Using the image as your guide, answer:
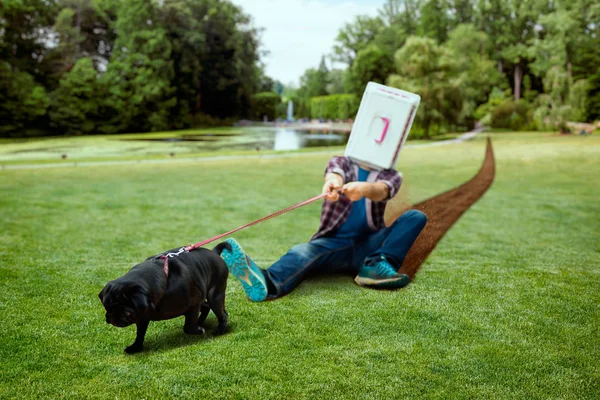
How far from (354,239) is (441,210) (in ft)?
9.56

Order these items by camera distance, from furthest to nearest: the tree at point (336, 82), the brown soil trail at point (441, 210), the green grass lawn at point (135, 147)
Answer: the tree at point (336, 82) → the green grass lawn at point (135, 147) → the brown soil trail at point (441, 210)

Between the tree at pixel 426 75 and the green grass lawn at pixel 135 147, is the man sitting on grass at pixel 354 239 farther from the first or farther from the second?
the tree at pixel 426 75

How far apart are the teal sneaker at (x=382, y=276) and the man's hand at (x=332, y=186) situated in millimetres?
463

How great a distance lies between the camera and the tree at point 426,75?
21125mm

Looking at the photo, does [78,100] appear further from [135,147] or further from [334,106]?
[334,106]

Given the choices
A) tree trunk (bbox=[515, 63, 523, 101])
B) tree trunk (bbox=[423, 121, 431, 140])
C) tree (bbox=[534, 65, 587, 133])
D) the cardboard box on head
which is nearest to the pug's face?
the cardboard box on head

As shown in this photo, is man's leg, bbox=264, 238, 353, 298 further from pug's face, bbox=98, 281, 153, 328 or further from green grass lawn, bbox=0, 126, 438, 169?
green grass lawn, bbox=0, 126, 438, 169

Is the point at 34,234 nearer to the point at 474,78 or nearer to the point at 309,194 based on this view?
the point at 309,194

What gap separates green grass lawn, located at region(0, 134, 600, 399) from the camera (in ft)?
6.04

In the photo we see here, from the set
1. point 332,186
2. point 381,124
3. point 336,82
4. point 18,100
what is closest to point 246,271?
point 332,186

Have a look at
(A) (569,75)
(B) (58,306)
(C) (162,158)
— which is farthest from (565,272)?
(A) (569,75)

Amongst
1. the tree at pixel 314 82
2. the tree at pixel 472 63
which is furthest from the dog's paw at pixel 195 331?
the tree at pixel 472 63

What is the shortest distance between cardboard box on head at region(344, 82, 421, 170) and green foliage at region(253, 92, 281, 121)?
18635mm

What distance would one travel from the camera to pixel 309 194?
24.9 ft
